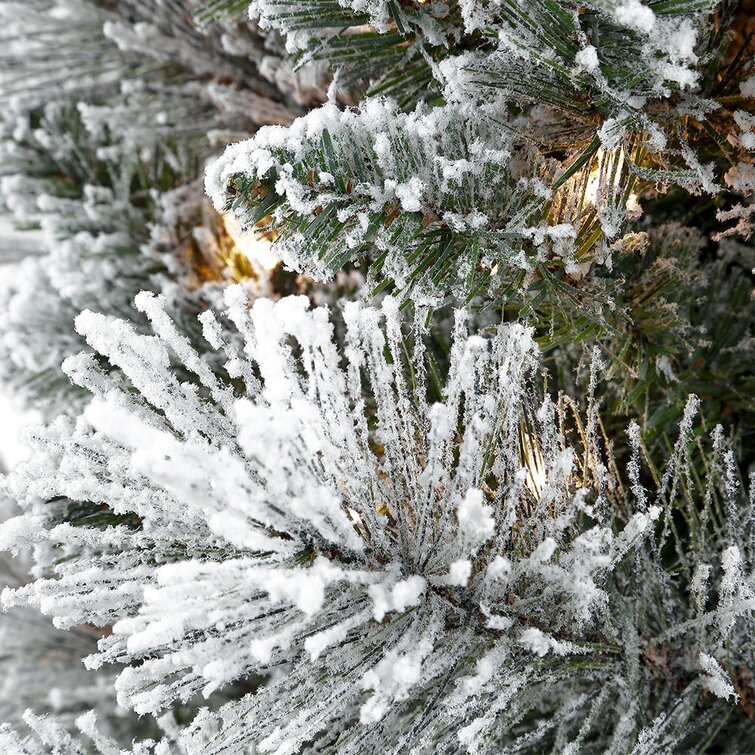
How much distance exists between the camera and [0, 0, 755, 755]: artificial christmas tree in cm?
34

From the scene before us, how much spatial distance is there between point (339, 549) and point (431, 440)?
73 mm

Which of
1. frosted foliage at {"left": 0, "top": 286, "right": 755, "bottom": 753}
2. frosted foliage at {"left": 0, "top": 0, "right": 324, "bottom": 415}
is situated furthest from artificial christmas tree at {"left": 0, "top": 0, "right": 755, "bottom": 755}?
frosted foliage at {"left": 0, "top": 0, "right": 324, "bottom": 415}

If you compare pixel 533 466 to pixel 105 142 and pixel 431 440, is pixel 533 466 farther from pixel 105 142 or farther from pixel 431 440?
pixel 105 142

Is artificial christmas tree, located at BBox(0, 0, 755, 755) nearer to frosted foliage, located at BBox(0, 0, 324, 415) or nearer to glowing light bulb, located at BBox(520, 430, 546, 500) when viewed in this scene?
glowing light bulb, located at BBox(520, 430, 546, 500)

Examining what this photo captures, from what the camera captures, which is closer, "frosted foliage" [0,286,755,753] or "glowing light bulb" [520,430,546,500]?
"frosted foliage" [0,286,755,753]

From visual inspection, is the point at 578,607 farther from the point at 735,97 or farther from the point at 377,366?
the point at 735,97

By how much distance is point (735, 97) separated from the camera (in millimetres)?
408

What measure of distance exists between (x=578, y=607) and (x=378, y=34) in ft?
1.22

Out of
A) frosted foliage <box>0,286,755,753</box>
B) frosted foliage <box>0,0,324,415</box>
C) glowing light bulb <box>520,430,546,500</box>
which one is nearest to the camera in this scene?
frosted foliage <box>0,286,755,753</box>

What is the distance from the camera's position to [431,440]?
1.15 feet

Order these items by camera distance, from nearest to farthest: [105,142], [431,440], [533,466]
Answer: [431,440] → [533,466] → [105,142]

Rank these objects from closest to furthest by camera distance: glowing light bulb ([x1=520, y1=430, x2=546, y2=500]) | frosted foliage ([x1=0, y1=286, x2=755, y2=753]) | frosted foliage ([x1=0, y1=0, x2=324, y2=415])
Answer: frosted foliage ([x1=0, y1=286, x2=755, y2=753]) < glowing light bulb ([x1=520, y1=430, x2=546, y2=500]) < frosted foliage ([x1=0, y1=0, x2=324, y2=415])

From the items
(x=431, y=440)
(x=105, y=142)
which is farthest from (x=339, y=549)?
(x=105, y=142)

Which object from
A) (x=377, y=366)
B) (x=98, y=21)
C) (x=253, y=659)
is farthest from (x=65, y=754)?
(x=98, y=21)
